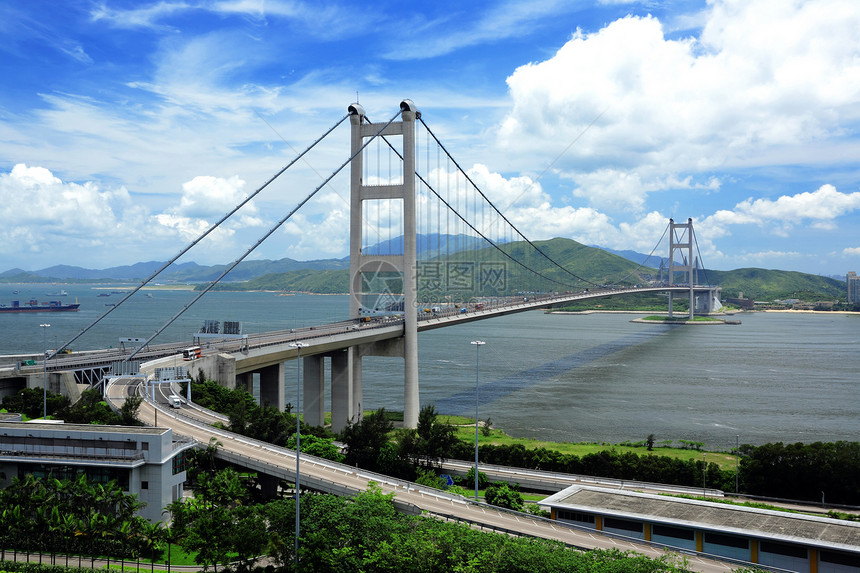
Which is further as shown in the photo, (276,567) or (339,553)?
(276,567)

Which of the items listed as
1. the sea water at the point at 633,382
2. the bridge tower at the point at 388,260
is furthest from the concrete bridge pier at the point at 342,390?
the sea water at the point at 633,382

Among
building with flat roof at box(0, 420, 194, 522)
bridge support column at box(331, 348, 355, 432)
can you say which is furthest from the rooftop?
bridge support column at box(331, 348, 355, 432)

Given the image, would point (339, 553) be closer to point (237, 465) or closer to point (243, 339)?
point (237, 465)

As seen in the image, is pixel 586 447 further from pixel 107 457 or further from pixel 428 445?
pixel 107 457

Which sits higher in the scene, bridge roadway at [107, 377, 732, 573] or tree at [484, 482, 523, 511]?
bridge roadway at [107, 377, 732, 573]

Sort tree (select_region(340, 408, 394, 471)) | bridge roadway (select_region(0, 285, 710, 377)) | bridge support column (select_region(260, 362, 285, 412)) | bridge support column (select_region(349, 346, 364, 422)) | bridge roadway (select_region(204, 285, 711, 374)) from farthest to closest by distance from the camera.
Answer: bridge support column (select_region(349, 346, 364, 422))
bridge support column (select_region(260, 362, 285, 412))
bridge roadway (select_region(204, 285, 711, 374))
bridge roadway (select_region(0, 285, 710, 377))
tree (select_region(340, 408, 394, 471))

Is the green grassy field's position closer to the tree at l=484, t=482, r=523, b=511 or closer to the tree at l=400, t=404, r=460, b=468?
the tree at l=400, t=404, r=460, b=468

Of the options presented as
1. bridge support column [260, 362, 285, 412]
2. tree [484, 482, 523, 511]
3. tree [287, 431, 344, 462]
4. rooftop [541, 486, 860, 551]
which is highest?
bridge support column [260, 362, 285, 412]

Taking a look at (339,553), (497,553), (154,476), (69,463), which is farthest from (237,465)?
(497,553)

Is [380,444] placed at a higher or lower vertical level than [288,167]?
lower
